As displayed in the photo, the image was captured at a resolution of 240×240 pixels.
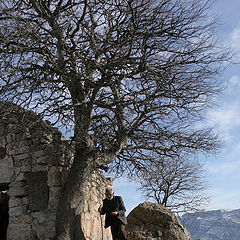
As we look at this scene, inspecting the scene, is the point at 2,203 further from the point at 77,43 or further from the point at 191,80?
the point at 191,80

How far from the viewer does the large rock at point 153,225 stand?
7840mm

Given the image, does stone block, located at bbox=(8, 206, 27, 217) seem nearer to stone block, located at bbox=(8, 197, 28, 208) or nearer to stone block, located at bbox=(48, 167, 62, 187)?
stone block, located at bbox=(8, 197, 28, 208)

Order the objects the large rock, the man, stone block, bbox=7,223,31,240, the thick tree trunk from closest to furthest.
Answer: the man
the thick tree trunk
stone block, bbox=7,223,31,240
the large rock

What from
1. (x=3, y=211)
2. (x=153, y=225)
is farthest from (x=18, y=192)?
(x=153, y=225)

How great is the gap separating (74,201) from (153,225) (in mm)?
2044

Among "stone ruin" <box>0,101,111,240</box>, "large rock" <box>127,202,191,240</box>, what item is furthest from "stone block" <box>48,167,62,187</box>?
"large rock" <box>127,202,191,240</box>

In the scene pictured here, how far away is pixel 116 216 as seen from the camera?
6.84m

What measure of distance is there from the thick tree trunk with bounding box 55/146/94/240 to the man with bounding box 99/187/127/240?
597 mm

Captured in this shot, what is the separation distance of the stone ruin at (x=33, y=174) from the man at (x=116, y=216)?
916 mm

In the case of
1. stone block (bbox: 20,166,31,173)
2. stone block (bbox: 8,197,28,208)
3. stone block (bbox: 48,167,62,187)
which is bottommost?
stone block (bbox: 8,197,28,208)

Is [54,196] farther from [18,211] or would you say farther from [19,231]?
[19,231]

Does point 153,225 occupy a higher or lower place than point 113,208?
lower

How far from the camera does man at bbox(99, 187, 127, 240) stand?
681 centimetres

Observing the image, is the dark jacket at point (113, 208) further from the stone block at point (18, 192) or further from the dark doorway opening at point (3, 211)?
the dark doorway opening at point (3, 211)
